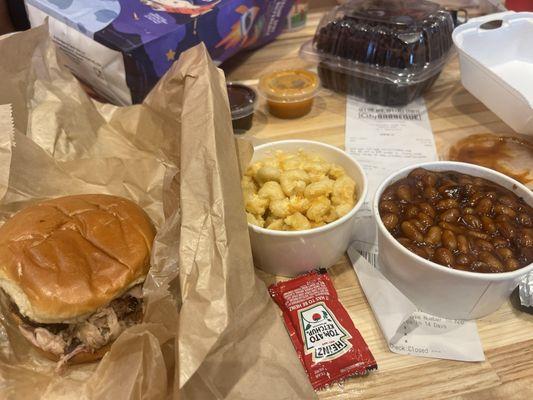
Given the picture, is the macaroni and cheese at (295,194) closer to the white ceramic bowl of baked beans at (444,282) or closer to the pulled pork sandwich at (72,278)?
the white ceramic bowl of baked beans at (444,282)

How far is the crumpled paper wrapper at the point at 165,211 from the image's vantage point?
76cm

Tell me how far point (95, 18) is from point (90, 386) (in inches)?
42.0

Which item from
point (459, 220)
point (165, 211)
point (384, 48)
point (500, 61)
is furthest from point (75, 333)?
point (500, 61)

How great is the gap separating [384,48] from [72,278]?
3.86 feet

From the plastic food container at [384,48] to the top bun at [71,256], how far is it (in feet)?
3.10

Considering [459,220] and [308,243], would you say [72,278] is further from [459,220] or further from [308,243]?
[459,220]

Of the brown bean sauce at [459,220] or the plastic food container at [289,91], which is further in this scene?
the plastic food container at [289,91]

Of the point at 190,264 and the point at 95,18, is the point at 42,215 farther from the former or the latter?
the point at 95,18

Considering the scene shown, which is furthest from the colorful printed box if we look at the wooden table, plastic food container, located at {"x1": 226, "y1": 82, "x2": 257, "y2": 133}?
the wooden table

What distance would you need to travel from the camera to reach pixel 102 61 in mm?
1396

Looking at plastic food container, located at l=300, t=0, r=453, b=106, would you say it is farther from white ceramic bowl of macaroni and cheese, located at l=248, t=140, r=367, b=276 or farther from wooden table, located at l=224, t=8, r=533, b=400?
wooden table, located at l=224, t=8, r=533, b=400

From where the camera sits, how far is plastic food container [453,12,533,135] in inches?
56.1

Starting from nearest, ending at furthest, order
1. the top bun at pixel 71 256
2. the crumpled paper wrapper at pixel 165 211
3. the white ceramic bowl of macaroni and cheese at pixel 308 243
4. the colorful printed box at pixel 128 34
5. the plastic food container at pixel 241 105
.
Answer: the crumpled paper wrapper at pixel 165 211, the top bun at pixel 71 256, the white ceramic bowl of macaroni and cheese at pixel 308 243, the colorful printed box at pixel 128 34, the plastic food container at pixel 241 105

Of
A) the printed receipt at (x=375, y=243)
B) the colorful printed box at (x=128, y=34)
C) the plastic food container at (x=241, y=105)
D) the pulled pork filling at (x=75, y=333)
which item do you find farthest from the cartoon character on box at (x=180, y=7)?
the pulled pork filling at (x=75, y=333)
